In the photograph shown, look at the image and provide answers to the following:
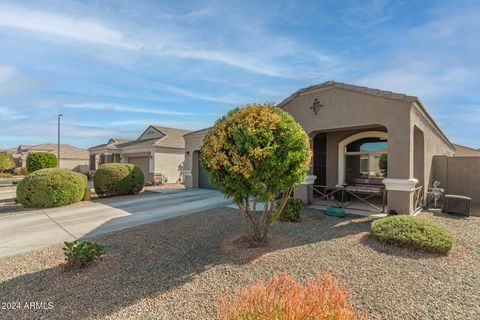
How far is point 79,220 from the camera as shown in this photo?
26.4 ft

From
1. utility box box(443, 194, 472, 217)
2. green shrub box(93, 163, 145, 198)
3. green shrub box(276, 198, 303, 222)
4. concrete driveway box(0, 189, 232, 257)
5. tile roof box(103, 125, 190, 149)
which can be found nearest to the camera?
concrete driveway box(0, 189, 232, 257)

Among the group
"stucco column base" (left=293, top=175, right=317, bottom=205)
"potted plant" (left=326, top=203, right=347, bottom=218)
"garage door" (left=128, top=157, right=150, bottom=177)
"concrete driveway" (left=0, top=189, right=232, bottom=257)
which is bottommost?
"concrete driveway" (left=0, top=189, right=232, bottom=257)

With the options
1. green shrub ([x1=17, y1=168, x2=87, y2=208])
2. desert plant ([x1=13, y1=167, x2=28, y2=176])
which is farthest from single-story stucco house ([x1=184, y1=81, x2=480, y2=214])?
A: desert plant ([x1=13, y1=167, x2=28, y2=176])

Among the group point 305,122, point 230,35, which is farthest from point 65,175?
point 305,122

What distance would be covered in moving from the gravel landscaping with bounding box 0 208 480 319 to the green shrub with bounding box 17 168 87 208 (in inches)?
234

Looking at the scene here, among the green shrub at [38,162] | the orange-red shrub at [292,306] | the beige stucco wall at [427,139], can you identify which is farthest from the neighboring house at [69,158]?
the beige stucco wall at [427,139]

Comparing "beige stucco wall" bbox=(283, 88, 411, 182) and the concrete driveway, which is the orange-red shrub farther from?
"beige stucco wall" bbox=(283, 88, 411, 182)

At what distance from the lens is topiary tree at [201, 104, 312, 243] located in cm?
444

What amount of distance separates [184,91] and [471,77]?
1484cm

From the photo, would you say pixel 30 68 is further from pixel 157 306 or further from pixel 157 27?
pixel 157 306

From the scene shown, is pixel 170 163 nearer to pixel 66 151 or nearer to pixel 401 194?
pixel 401 194

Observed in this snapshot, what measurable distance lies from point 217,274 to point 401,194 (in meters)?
6.49

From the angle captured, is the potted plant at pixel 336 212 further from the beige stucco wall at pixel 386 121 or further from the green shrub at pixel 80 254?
the green shrub at pixel 80 254

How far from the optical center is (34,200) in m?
9.82
